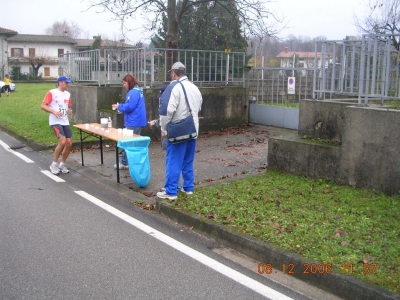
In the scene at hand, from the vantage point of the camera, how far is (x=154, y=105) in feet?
41.2

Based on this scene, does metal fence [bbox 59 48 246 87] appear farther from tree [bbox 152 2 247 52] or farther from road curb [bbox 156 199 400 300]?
road curb [bbox 156 199 400 300]

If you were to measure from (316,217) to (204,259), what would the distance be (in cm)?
169

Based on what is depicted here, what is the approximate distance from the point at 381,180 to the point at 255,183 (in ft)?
6.51

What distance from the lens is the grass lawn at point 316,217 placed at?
456 cm

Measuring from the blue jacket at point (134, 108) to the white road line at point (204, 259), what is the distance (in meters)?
2.55

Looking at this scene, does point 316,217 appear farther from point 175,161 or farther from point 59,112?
point 59,112

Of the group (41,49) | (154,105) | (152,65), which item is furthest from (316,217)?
(41,49)

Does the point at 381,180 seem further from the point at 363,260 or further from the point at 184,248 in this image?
the point at 184,248

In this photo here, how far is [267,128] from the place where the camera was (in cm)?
1473

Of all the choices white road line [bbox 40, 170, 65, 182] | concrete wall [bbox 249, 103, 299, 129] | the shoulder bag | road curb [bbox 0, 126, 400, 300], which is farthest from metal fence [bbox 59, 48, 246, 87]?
the shoulder bag

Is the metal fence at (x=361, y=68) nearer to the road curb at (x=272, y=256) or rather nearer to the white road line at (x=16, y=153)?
the road curb at (x=272, y=256)

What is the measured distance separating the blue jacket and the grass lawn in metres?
2.55

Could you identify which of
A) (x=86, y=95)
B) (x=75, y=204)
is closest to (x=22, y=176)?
(x=75, y=204)

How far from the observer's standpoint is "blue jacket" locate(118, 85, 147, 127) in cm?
898
